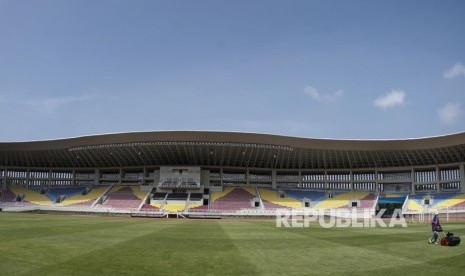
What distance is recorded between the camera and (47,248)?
15.1 meters

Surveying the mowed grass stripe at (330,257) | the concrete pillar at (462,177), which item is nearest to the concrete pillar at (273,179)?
the concrete pillar at (462,177)

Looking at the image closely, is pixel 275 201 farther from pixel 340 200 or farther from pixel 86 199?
pixel 86 199

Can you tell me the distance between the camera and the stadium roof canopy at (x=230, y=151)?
2803 inches

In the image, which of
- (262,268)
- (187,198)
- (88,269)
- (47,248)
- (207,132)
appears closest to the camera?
(88,269)

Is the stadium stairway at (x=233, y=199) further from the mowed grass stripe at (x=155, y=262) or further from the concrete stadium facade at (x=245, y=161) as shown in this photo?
the mowed grass stripe at (x=155, y=262)

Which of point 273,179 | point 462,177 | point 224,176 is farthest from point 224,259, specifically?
point 273,179

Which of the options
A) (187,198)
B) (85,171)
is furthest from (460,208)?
(85,171)

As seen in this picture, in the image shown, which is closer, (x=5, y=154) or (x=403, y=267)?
(x=403, y=267)

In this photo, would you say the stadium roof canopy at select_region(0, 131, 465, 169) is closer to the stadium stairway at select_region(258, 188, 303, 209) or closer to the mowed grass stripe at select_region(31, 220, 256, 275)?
the stadium stairway at select_region(258, 188, 303, 209)

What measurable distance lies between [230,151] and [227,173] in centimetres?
1185

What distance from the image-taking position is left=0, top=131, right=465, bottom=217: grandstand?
71.9 metres

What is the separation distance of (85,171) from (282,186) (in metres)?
41.6

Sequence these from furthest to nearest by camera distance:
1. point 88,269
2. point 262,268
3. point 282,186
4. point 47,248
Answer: point 282,186 < point 47,248 < point 262,268 < point 88,269

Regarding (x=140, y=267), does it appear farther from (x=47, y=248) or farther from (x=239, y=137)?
(x=239, y=137)
